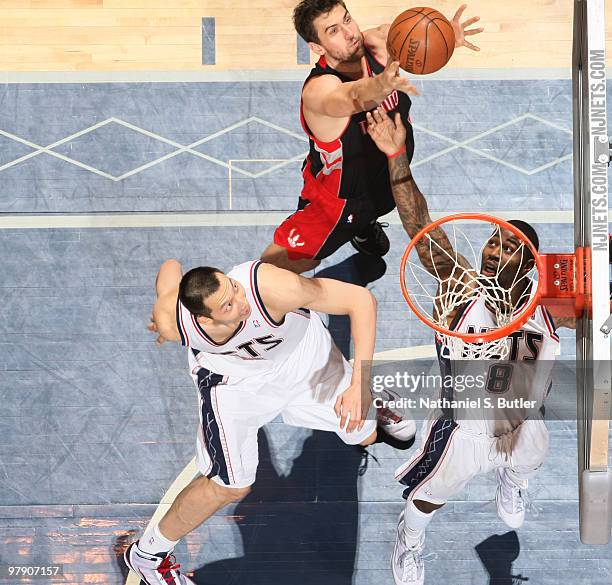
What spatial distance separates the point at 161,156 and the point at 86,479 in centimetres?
244

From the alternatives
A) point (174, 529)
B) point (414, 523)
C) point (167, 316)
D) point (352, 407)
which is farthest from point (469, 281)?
point (174, 529)

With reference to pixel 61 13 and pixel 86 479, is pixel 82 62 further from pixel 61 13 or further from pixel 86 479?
pixel 86 479

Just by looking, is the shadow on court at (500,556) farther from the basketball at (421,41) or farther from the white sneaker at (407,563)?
the basketball at (421,41)

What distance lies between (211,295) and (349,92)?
149cm

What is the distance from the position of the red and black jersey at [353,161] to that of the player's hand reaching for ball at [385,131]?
0.15ft

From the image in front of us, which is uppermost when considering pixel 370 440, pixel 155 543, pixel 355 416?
pixel 355 416

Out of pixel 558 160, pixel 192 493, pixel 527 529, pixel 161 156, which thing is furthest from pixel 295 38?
pixel 527 529

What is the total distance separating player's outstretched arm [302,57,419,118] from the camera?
4.68 m

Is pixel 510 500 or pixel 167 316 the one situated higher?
pixel 167 316

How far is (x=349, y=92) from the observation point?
4.93m

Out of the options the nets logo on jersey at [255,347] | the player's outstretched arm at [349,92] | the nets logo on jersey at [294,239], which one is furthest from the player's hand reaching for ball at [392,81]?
the nets logo on jersey at [255,347]

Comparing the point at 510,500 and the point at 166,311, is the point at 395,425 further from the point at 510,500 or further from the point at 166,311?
the point at 166,311

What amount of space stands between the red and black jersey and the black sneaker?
284 millimetres

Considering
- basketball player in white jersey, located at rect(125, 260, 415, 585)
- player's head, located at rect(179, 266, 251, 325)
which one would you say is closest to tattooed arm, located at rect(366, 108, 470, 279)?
basketball player in white jersey, located at rect(125, 260, 415, 585)
